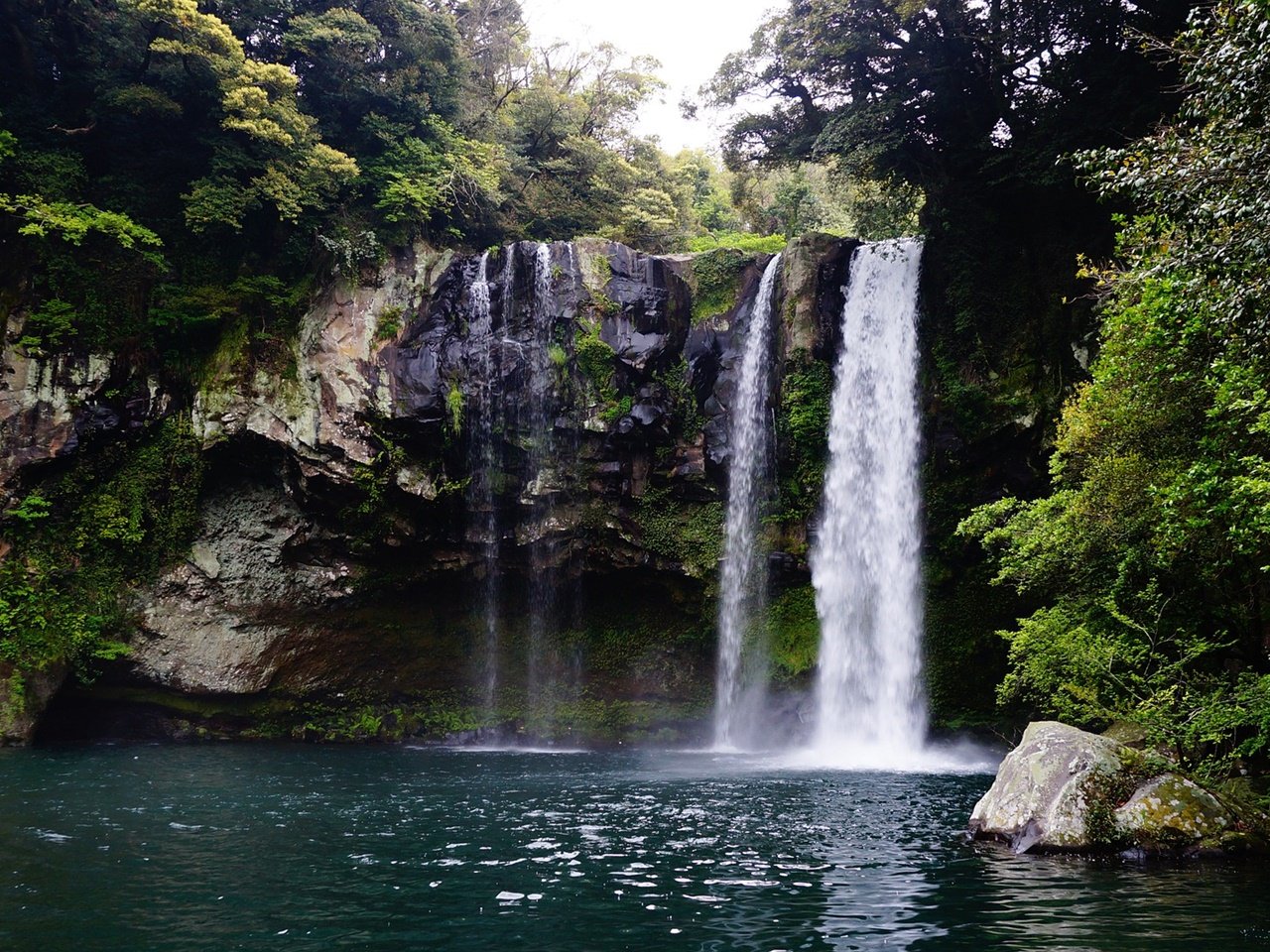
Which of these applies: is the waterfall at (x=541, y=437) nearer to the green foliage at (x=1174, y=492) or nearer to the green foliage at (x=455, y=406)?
the green foliage at (x=455, y=406)

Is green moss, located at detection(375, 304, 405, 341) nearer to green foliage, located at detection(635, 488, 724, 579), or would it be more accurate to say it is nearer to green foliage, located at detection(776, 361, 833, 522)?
green foliage, located at detection(635, 488, 724, 579)

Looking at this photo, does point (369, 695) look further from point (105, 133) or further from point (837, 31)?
point (837, 31)

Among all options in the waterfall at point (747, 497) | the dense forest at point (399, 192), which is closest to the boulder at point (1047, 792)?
the dense forest at point (399, 192)

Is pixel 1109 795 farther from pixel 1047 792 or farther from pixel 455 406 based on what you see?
pixel 455 406

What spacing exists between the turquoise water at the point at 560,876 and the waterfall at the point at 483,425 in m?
8.08

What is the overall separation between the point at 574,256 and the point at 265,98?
7.21 metres

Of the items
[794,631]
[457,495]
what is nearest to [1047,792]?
[794,631]

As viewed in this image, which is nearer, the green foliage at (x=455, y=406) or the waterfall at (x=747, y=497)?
the green foliage at (x=455, y=406)

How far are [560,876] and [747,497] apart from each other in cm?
1297

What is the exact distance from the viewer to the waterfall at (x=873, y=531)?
18297mm

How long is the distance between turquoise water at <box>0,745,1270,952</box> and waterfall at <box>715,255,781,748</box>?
7.48 m

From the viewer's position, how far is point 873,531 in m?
18.7

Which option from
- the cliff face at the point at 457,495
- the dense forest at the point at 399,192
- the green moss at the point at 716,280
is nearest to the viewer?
the dense forest at the point at 399,192

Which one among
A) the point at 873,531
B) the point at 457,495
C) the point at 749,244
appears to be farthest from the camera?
the point at 749,244
